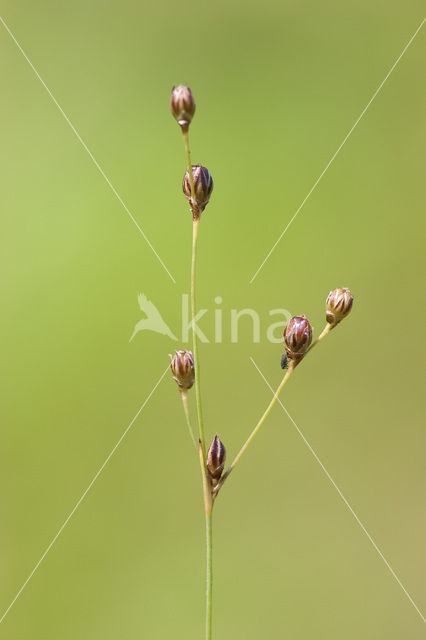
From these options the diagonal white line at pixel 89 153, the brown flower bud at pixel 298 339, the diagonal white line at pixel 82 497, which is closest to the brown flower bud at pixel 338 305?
the brown flower bud at pixel 298 339

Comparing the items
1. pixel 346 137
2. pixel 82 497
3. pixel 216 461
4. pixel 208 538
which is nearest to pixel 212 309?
pixel 82 497

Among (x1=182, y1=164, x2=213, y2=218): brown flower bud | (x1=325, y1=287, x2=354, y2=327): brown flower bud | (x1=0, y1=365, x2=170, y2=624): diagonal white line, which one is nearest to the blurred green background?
(x1=0, y1=365, x2=170, y2=624): diagonal white line

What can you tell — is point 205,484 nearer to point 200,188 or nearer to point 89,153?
point 200,188

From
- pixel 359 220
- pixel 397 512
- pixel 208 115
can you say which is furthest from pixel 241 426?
pixel 208 115

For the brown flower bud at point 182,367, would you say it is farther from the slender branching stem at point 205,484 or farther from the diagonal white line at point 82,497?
the diagonal white line at point 82,497

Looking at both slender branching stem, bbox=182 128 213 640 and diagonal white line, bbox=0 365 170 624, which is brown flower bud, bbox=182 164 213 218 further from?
diagonal white line, bbox=0 365 170 624

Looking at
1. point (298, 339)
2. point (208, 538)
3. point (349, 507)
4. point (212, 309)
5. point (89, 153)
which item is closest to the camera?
point (208, 538)
